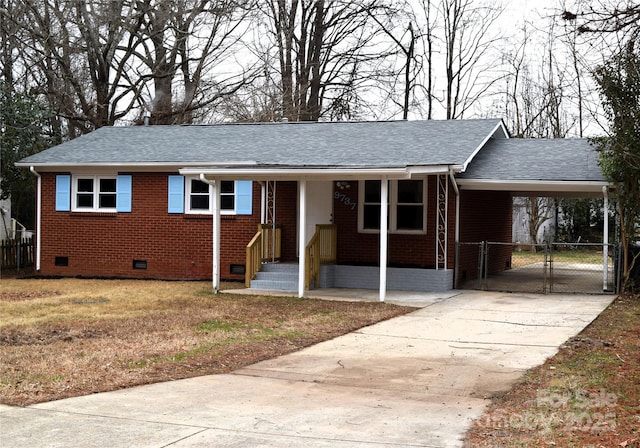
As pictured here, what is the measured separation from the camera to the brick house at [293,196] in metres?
18.3

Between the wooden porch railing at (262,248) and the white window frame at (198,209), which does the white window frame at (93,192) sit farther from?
the wooden porch railing at (262,248)

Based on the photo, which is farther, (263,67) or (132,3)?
(263,67)

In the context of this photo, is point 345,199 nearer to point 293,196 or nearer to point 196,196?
point 293,196

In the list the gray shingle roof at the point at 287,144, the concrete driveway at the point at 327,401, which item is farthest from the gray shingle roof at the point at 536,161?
the concrete driveway at the point at 327,401

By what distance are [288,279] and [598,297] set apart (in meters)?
6.73

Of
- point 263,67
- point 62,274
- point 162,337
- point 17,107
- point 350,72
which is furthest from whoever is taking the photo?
point 350,72

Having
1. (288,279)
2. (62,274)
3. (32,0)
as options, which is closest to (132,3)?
(32,0)

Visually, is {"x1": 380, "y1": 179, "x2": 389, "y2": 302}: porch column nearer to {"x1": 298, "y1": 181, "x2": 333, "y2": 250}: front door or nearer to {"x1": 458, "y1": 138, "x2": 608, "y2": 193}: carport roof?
{"x1": 458, "y1": 138, "x2": 608, "y2": 193}: carport roof

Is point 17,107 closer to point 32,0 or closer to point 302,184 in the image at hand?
point 32,0

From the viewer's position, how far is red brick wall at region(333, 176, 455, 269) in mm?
18812

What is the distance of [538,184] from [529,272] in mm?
6340

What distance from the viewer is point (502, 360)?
34.2ft

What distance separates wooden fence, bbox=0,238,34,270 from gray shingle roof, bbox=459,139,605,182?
13508 millimetres

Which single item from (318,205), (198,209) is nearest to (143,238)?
(198,209)
